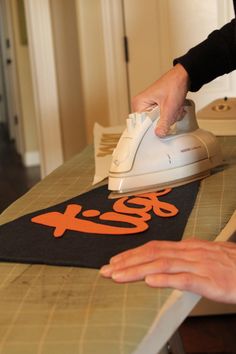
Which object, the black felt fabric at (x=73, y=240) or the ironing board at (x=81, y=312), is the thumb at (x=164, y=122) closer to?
the black felt fabric at (x=73, y=240)

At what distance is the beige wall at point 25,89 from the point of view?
4121 millimetres

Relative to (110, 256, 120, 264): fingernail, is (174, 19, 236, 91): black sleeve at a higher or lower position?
higher

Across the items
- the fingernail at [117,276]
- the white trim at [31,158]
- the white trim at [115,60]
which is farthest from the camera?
the white trim at [31,158]

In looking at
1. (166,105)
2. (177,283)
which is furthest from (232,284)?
(166,105)

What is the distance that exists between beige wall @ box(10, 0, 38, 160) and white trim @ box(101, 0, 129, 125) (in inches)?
63.7

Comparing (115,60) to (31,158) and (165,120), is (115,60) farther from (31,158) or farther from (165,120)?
(31,158)

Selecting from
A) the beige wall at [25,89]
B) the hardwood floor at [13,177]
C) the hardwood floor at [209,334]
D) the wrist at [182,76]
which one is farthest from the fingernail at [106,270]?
the beige wall at [25,89]

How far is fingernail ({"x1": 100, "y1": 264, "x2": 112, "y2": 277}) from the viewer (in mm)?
642

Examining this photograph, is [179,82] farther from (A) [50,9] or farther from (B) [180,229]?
(A) [50,9]

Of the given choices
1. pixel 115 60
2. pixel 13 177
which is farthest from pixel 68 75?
pixel 13 177

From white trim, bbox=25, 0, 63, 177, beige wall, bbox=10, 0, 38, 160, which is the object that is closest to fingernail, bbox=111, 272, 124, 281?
white trim, bbox=25, 0, 63, 177

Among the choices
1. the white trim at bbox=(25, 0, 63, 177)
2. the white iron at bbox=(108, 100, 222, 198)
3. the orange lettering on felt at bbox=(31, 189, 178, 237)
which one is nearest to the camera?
the orange lettering on felt at bbox=(31, 189, 178, 237)

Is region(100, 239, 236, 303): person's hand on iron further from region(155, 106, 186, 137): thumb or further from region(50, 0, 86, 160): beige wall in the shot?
region(50, 0, 86, 160): beige wall

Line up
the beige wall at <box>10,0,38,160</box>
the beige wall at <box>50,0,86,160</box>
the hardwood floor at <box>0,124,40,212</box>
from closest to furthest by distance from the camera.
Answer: the beige wall at <box>50,0,86,160</box>, the hardwood floor at <box>0,124,40,212</box>, the beige wall at <box>10,0,38,160</box>
